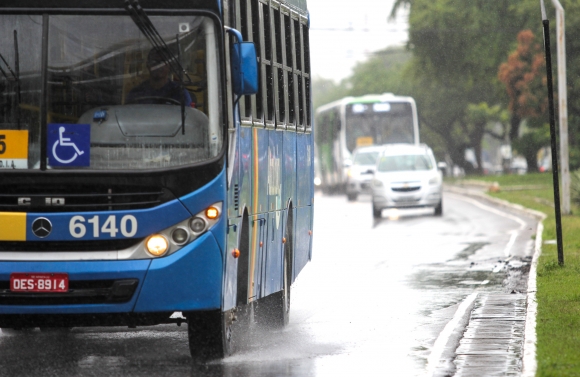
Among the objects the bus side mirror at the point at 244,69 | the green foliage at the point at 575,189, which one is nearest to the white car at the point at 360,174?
the green foliage at the point at 575,189

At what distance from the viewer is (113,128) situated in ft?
28.6

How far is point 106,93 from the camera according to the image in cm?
877

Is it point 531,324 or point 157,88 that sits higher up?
point 157,88

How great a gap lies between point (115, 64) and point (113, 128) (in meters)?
Result: 0.43

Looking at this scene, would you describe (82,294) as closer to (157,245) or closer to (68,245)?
(68,245)

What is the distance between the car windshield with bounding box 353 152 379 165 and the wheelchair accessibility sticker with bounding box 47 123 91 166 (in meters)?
38.1

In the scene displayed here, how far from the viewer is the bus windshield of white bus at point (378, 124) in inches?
2005

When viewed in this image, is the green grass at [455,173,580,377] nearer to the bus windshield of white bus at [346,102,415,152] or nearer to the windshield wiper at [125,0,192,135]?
the windshield wiper at [125,0,192,135]

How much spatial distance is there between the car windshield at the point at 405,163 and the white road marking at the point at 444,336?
66.0ft

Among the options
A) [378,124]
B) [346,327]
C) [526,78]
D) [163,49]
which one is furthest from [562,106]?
[526,78]

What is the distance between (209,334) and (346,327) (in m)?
2.88

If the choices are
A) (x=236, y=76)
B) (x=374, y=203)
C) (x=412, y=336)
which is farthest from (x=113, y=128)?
(x=374, y=203)

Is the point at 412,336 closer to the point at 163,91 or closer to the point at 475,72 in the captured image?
the point at 163,91

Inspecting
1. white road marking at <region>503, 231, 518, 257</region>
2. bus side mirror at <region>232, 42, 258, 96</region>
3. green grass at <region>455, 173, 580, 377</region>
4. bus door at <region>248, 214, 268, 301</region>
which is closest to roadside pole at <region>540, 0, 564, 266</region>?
green grass at <region>455, 173, 580, 377</region>
